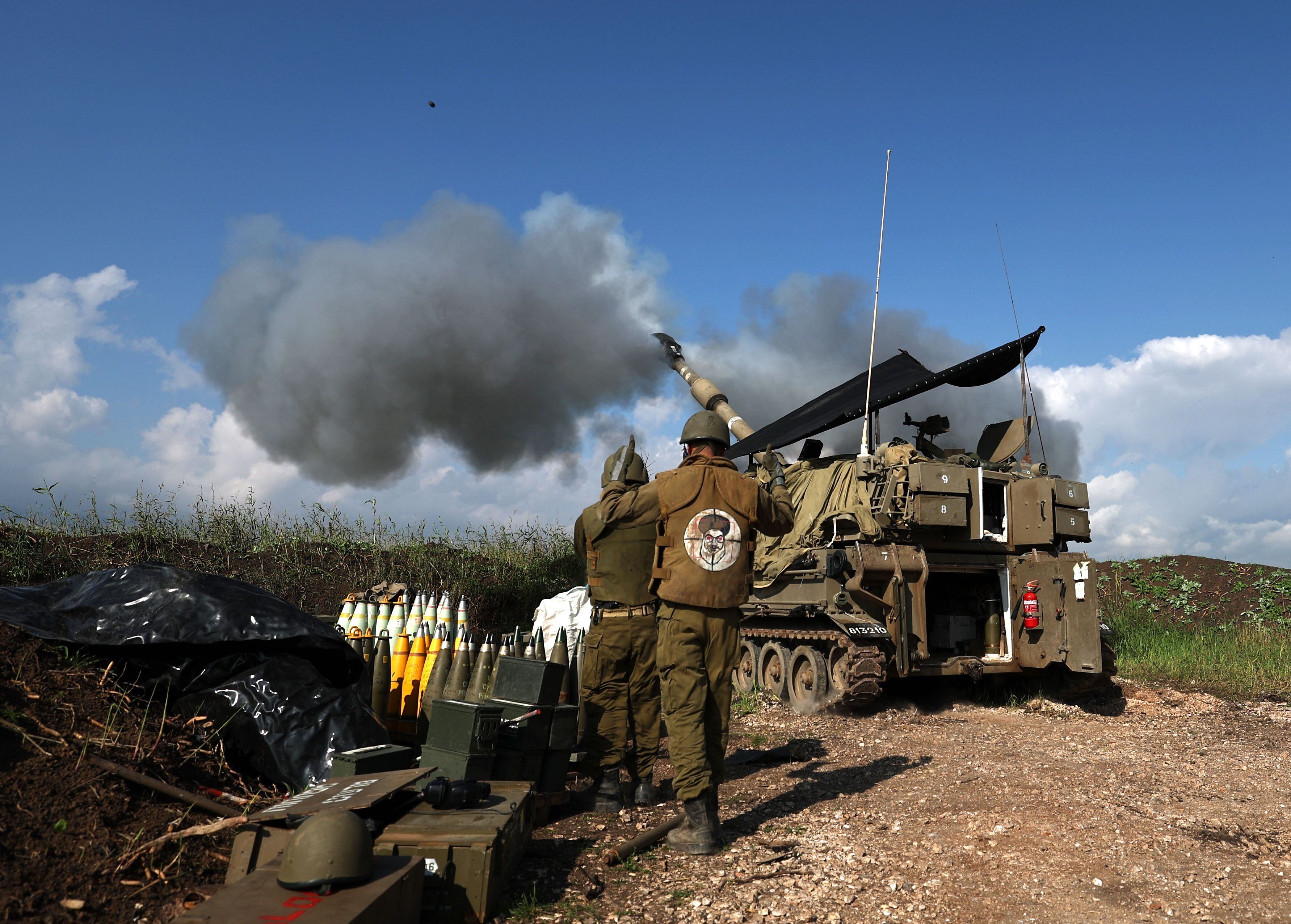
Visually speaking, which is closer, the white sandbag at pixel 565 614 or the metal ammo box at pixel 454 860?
the metal ammo box at pixel 454 860

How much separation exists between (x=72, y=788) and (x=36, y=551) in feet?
24.4

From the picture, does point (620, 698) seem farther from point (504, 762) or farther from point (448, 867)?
point (448, 867)

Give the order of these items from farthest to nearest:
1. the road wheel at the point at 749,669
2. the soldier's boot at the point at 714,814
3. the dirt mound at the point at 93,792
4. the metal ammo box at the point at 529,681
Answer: the road wheel at the point at 749,669, the metal ammo box at the point at 529,681, the soldier's boot at the point at 714,814, the dirt mound at the point at 93,792

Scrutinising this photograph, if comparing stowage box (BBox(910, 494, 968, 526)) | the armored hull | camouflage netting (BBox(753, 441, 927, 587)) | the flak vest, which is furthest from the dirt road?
camouflage netting (BBox(753, 441, 927, 587))

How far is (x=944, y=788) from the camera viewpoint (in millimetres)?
5648

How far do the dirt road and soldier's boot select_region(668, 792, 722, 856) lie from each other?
7 cm

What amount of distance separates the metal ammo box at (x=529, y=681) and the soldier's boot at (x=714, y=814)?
41.3 inches

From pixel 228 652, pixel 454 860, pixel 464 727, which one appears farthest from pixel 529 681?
pixel 454 860

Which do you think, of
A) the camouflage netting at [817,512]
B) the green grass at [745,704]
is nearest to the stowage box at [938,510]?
the camouflage netting at [817,512]

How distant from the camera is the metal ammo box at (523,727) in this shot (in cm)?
469

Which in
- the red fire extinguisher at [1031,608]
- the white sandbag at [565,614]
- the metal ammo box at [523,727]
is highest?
the red fire extinguisher at [1031,608]

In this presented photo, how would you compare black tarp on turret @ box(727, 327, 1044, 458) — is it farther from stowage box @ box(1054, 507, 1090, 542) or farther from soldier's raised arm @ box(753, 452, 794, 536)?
soldier's raised arm @ box(753, 452, 794, 536)

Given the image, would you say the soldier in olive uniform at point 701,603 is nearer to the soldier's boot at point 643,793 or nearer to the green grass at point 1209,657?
the soldier's boot at point 643,793

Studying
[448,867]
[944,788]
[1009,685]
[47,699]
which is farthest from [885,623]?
[47,699]
